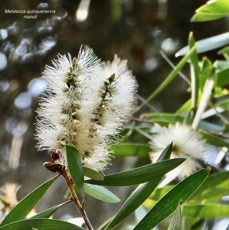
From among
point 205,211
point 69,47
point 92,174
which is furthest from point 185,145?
point 69,47

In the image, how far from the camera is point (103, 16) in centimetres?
163

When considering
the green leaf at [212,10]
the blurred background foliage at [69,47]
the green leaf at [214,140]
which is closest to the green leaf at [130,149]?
the green leaf at [214,140]

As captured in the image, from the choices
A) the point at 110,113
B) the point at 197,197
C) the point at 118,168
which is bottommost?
the point at 118,168

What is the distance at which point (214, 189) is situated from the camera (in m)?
0.93

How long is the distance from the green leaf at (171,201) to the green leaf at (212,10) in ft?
1.00

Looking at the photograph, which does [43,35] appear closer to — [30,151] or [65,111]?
[30,151]

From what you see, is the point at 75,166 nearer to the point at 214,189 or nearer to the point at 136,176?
the point at 136,176

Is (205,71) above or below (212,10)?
below

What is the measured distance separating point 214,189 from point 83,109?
15.0 inches

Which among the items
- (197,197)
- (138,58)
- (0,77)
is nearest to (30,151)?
(0,77)

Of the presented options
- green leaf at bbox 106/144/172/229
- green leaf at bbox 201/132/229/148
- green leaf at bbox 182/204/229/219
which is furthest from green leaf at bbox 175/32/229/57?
green leaf at bbox 106/144/172/229

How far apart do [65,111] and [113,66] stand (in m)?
0.11

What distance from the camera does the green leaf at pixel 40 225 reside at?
0.60 m

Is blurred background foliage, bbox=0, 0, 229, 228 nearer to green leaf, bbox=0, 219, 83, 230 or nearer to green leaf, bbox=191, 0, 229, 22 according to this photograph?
green leaf, bbox=191, 0, 229, 22
